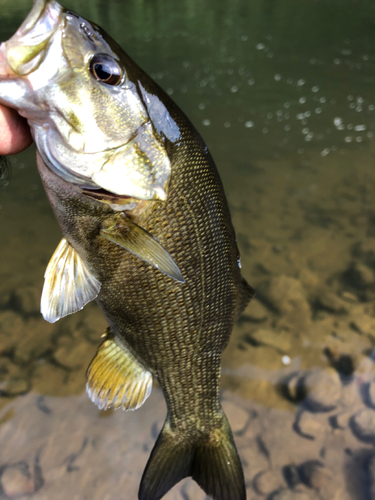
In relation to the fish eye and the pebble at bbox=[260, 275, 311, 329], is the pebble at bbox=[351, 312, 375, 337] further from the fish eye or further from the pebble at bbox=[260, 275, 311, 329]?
the fish eye

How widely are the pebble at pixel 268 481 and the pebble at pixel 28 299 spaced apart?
2.32m

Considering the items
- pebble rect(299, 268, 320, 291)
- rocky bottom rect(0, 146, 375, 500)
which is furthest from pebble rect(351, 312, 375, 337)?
pebble rect(299, 268, 320, 291)

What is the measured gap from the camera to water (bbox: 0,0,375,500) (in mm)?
2697

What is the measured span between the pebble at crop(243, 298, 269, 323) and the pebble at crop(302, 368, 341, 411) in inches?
25.3

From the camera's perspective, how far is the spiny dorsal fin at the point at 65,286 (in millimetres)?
1490

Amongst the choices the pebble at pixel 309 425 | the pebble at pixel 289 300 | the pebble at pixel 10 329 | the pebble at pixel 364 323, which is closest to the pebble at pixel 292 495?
the pebble at pixel 309 425

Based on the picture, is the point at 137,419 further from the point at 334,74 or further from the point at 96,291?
the point at 334,74

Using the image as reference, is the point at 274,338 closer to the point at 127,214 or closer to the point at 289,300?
the point at 289,300

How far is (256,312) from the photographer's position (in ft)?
11.9

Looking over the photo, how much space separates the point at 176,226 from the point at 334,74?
856 centimetres

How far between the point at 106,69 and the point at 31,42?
0.24 meters

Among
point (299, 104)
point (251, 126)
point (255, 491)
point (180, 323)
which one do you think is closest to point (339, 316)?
point (255, 491)

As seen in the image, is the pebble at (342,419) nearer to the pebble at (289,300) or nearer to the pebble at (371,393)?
the pebble at (371,393)

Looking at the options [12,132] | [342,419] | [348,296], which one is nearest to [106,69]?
[12,132]
